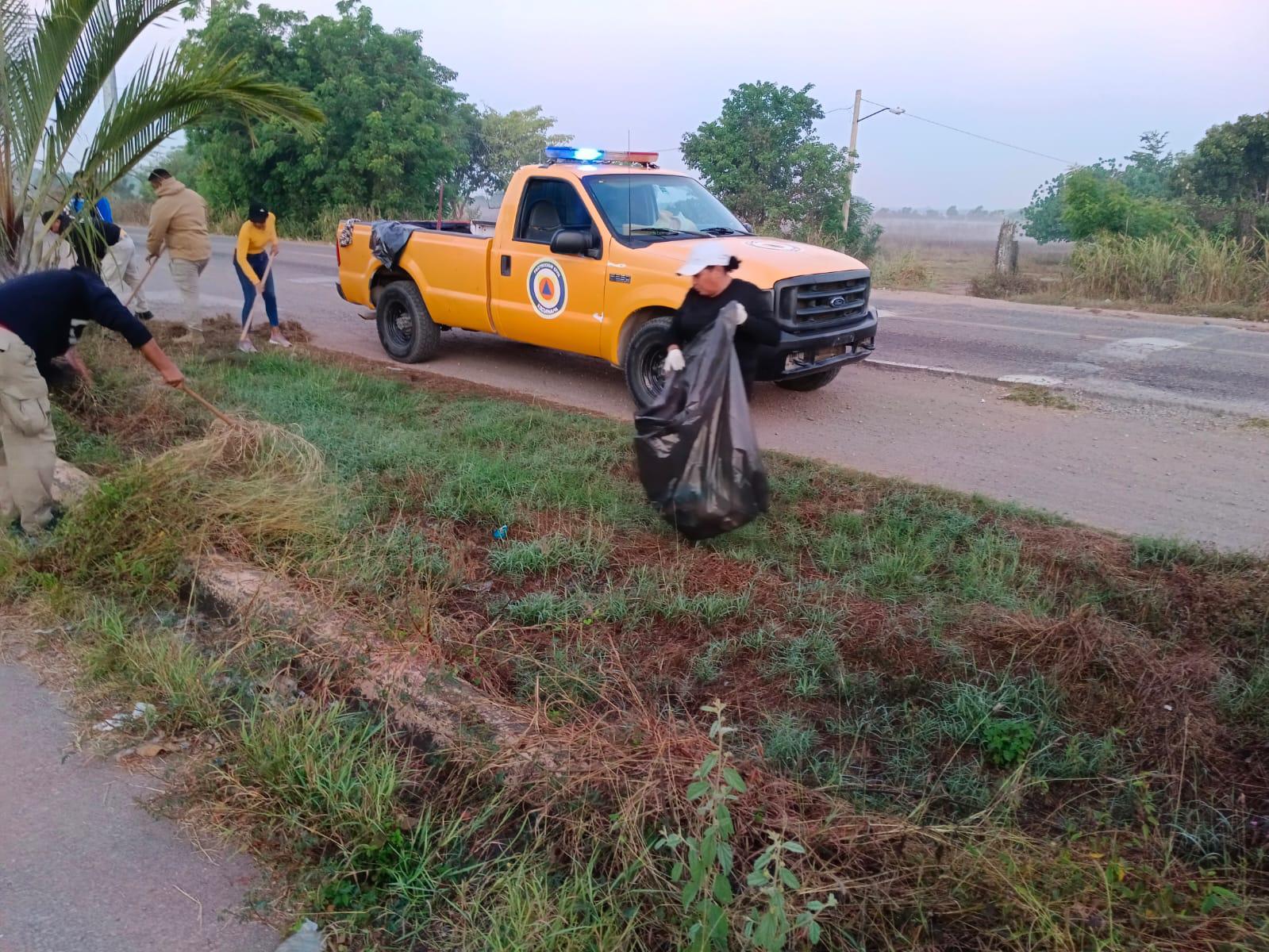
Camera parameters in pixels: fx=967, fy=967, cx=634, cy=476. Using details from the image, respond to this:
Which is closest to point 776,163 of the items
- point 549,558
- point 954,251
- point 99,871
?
point 549,558

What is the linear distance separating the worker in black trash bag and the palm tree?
404 centimetres

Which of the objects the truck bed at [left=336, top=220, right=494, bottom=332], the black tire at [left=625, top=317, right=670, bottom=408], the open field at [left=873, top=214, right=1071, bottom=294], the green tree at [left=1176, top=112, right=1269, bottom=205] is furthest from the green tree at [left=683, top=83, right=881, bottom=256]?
the black tire at [left=625, top=317, right=670, bottom=408]

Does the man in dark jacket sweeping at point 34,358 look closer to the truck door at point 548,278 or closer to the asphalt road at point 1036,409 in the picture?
the truck door at point 548,278

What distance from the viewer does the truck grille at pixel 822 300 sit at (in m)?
7.22

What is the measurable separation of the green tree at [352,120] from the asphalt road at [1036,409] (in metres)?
13.7

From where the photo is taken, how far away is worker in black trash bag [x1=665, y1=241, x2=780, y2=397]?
526 cm

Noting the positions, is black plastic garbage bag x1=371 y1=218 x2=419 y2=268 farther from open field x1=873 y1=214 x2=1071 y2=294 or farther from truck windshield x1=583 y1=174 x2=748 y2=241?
open field x1=873 y1=214 x2=1071 y2=294

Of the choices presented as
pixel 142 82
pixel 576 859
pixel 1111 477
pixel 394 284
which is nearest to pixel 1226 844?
pixel 576 859

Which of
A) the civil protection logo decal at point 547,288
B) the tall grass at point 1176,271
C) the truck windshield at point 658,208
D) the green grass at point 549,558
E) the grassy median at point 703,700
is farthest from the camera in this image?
the tall grass at point 1176,271

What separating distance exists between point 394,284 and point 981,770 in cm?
798

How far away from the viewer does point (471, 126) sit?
37.0 metres

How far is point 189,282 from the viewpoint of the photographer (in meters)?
9.91

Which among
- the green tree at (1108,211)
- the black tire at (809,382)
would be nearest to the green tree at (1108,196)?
the green tree at (1108,211)

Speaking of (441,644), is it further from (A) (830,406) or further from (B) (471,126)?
(B) (471,126)
